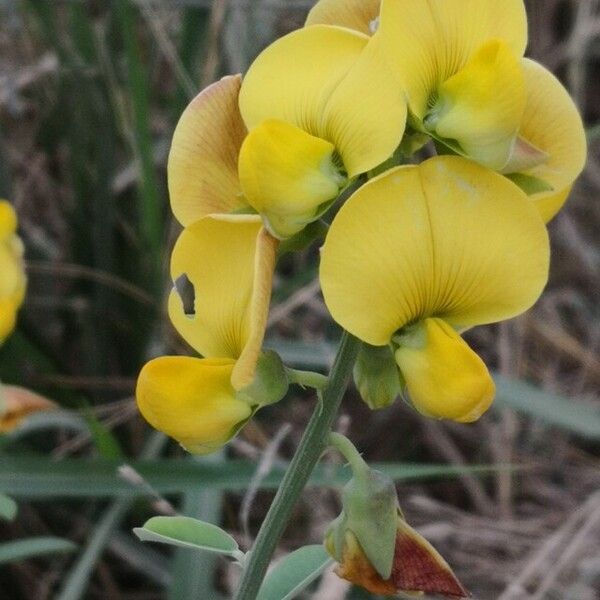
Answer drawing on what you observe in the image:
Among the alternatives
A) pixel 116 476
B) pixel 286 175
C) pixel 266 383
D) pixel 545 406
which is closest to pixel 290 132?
pixel 286 175

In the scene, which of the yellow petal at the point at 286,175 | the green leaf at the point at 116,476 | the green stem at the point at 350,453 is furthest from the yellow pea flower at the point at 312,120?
the green leaf at the point at 116,476

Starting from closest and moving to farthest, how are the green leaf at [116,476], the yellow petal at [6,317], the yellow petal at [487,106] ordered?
the yellow petal at [487,106]
the yellow petal at [6,317]
the green leaf at [116,476]

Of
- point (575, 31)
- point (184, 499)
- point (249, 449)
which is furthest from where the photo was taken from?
point (575, 31)

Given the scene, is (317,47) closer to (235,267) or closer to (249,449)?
(235,267)

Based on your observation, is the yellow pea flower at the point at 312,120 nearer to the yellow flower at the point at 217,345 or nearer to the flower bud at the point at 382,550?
the yellow flower at the point at 217,345

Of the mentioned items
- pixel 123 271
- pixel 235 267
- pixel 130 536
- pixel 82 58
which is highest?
pixel 235 267

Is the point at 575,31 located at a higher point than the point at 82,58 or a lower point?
lower

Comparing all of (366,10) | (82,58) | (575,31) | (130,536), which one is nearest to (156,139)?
(82,58)
